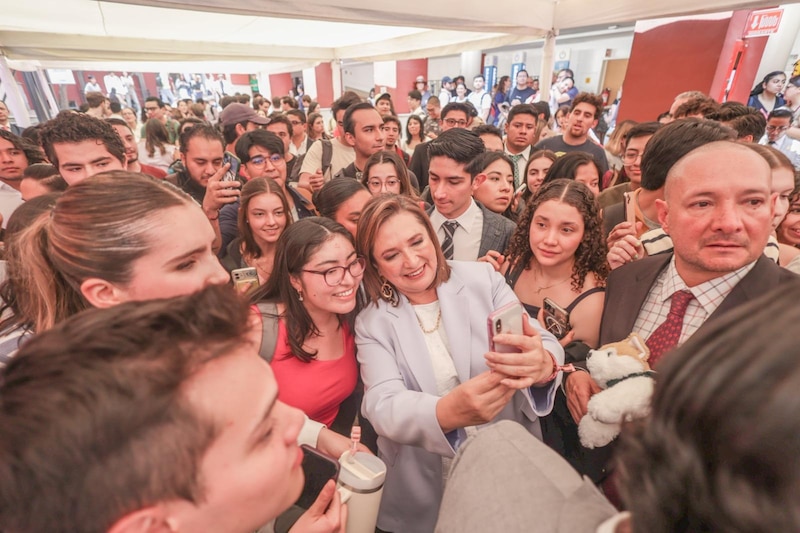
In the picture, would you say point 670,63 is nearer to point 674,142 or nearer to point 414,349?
point 674,142

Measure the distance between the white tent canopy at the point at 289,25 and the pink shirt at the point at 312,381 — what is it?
3.14 metres

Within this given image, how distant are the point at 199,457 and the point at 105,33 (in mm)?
10785

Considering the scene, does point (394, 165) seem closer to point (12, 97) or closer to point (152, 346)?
point (152, 346)

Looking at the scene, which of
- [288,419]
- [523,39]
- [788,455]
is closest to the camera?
[788,455]

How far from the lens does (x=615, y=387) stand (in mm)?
1276

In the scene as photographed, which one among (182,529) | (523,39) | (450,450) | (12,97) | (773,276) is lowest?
(450,450)

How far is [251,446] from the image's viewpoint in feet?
2.27

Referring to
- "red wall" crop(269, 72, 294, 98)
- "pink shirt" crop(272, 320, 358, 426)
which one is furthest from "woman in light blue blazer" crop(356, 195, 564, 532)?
"red wall" crop(269, 72, 294, 98)

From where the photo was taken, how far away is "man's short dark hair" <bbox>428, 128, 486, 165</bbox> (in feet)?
8.40

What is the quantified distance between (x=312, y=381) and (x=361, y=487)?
667 millimetres

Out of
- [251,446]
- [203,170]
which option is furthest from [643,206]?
[203,170]

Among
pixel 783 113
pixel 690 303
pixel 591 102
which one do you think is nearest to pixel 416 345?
pixel 690 303

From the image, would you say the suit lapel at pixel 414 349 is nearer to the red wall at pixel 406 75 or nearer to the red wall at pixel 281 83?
the red wall at pixel 406 75

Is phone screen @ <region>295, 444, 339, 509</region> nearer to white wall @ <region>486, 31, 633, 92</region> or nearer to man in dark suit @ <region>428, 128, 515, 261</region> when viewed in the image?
man in dark suit @ <region>428, 128, 515, 261</region>
